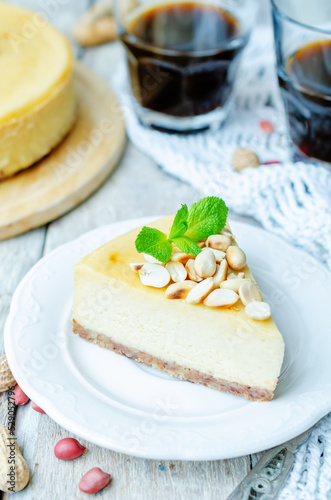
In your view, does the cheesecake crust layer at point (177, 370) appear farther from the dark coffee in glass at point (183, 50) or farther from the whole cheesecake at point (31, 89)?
the dark coffee in glass at point (183, 50)

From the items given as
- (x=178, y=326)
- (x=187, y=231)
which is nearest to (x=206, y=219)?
(x=187, y=231)

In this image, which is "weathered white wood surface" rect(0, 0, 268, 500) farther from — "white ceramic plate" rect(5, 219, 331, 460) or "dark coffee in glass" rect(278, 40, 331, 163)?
"dark coffee in glass" rect(278, 40, 331, 163)

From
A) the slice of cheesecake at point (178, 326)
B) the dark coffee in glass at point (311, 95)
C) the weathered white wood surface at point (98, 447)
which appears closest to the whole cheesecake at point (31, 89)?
the weathered white wood surface at point (98, 447)

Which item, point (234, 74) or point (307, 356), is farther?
point (234, 74)

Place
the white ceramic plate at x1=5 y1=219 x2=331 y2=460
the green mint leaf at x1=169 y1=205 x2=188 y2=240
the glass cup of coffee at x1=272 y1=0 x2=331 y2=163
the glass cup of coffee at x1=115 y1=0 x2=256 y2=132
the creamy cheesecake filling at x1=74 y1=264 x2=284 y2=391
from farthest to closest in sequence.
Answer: the glass cup of coffee at x1=115 y1=0 x2=256 y2=132, the glass cup of coffee at x1=272 y1=0 x2=331 y2=163, the green mint leaf at x1=169 y1=205 x2=188 y2=240, the creamy cheesecake filling at x1=74 y1=264 x2=284 y2=391, the white ceramic plate at x1=5 y1=219 x2=331 y2=460

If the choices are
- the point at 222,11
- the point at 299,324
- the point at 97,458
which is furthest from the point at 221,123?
the point at 97,458

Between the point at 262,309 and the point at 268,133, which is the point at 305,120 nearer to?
the point at 268,133

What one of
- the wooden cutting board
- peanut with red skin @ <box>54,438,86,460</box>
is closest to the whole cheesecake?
the wooden cutting board
